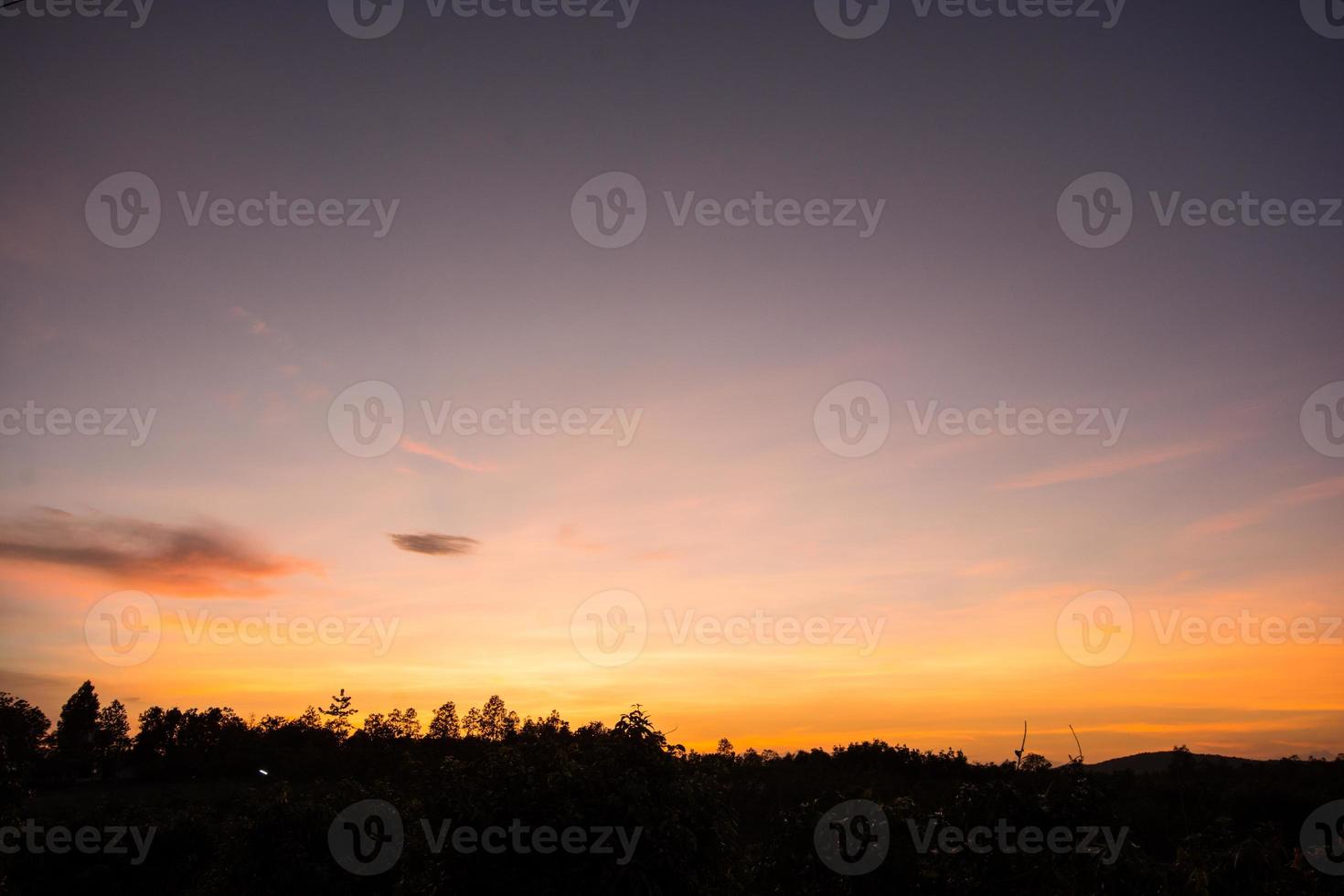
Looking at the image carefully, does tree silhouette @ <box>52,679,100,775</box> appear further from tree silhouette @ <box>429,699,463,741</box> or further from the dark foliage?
the dark foliage

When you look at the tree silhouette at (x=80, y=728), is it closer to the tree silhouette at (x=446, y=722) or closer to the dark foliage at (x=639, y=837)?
the tree silhouette at (x=446, y=722)

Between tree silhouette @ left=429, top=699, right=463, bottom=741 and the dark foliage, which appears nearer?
the dark foliage

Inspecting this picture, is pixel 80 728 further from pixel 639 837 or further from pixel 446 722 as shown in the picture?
pixel 639 837

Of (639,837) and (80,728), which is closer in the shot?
(639,837)

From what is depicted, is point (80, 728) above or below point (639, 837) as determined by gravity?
below

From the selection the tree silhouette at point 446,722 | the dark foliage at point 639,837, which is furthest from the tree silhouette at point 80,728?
the dark foliage at point 639,837

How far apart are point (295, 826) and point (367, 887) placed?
2430mm

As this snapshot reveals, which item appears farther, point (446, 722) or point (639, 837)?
point (446, 722)

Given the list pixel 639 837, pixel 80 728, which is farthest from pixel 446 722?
pixel 639 837

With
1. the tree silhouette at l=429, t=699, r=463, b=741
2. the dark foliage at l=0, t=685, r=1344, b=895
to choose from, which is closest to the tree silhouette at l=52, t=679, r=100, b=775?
the tree silhouette at l=429, t=699, r=463, b=741

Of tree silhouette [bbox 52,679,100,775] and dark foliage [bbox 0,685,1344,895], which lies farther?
tree silhouette [bbox 52,679,100,775]

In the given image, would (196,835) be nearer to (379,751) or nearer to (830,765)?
(830,765)

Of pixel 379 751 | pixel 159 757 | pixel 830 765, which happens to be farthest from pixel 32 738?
pixel 830 765

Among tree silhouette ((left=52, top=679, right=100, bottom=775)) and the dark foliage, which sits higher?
the dark foliage
